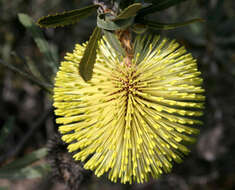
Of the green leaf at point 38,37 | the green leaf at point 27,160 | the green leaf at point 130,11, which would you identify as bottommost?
the green leaf at point 27,160

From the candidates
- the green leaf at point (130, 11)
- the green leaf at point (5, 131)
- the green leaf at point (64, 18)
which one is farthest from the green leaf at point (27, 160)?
the green leaf at point (130, 11)

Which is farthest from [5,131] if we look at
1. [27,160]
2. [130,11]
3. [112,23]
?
[130,11]

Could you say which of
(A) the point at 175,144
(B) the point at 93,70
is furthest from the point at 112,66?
(A) the point at 175,144

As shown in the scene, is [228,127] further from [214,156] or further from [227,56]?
[227,56]

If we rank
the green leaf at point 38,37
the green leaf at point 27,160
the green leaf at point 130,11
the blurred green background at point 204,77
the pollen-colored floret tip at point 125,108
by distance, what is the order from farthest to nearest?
1. the blurred green background at point 204,77
2. the green leaf at point 27,160
3. the green leaf at point 38,37
4. the pollen-colored floret tip at point 125,108
5. the green leaf at point 130,11

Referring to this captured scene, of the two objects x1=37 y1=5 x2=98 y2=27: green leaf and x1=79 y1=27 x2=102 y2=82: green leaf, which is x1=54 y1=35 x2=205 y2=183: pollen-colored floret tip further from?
x1=37 y1=5 x2=98 y2=27: green leaf

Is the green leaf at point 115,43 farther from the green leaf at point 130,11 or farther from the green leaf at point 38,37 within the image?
the green leaf at point 38,37

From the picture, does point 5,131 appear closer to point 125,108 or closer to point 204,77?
point 125,108
